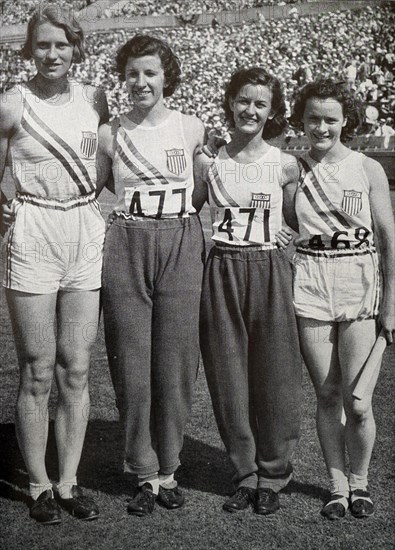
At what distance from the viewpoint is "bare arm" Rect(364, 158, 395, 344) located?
2.46 meters

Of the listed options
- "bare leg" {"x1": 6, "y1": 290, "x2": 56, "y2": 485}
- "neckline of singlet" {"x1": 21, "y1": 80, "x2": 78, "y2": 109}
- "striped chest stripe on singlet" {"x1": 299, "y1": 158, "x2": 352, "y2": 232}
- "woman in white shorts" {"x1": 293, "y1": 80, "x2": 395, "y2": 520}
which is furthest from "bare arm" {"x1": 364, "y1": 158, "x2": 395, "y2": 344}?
"bare leg" {"x1": 6, "y1": 290, "x2": 56, "y2": 485}

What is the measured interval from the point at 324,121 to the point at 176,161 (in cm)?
51

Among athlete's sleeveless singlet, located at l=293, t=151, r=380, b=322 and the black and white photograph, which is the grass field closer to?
the black and white photograph

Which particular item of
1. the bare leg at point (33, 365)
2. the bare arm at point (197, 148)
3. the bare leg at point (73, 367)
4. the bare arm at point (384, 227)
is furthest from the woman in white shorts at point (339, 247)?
the bare leg at point (33, 365)

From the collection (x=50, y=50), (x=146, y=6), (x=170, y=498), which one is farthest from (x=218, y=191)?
(x=170, y=498)

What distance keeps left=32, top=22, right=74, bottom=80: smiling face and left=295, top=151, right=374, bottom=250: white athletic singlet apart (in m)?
0.87

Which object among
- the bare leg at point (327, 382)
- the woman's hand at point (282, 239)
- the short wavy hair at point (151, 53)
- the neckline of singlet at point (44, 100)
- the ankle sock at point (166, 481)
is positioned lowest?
the ankle sock at point (166, 481)

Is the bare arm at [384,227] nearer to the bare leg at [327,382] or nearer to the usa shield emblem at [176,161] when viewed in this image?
the bare leg at [327,382]

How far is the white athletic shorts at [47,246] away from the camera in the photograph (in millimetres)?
2375

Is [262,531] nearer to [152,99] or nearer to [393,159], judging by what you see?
[152,99]

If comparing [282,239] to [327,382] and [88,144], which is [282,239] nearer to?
[327,382]

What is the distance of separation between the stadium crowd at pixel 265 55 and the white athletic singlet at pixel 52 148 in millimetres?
408

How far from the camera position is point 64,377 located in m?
2.51

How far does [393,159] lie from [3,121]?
Result: 15.0 ft
